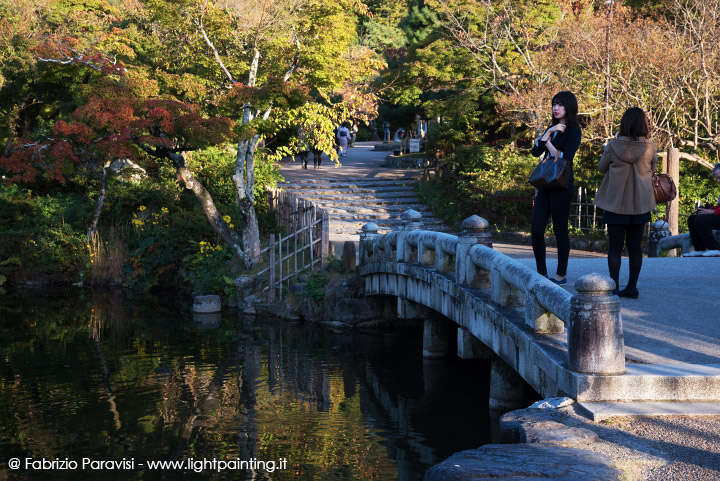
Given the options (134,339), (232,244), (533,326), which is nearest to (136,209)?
(232,244)

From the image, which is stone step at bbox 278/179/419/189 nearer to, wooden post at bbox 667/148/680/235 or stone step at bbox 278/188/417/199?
stone step at bbox 278/188/417/199

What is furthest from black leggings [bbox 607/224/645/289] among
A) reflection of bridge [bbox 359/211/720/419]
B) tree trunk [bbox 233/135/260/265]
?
tree trunk [bbox 233/135/260/265]

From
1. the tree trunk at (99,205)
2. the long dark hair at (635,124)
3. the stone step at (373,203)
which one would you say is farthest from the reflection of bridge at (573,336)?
the tree trunk at (99,205)

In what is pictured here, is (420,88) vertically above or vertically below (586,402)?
above

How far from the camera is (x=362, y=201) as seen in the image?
2423cm

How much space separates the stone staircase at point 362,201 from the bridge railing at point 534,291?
9.54m

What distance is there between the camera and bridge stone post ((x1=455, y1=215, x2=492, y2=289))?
29.9 ft

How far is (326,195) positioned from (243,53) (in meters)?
7.04

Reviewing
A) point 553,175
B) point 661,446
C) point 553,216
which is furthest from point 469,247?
point 661,446

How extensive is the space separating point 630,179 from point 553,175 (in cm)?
73

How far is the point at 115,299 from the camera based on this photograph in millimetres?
20141

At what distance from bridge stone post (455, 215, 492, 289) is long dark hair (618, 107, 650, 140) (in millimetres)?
1885

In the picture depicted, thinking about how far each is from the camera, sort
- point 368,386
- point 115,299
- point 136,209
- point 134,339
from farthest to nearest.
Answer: point 136,209 < point 115,299 < point 134,339 < point 368,386

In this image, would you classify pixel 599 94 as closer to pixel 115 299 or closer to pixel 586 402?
pixel 115 299
